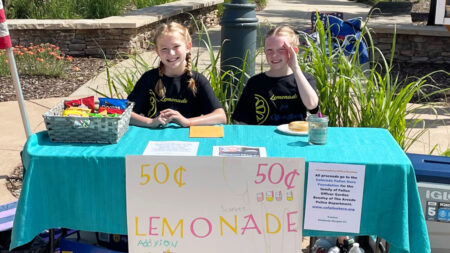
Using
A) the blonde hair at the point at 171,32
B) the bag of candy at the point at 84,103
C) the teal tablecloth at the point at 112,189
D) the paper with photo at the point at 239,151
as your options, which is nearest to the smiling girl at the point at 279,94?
the blonde hair at the point at 171,32

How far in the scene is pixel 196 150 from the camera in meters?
2.96

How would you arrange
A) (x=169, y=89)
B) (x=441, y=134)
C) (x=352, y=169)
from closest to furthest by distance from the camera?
(x=352, y=169) → (x=169, y=89) → (x=441, y=134)

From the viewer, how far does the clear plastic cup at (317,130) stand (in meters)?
3.00

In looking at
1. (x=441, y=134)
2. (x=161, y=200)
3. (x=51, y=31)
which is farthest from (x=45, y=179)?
(x=51, y=31)

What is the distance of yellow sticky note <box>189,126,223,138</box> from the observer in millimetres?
3211

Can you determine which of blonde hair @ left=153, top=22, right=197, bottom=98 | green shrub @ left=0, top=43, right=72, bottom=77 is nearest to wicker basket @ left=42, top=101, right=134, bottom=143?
blonde hair @ left=153, top=22, right=197, bottom=98

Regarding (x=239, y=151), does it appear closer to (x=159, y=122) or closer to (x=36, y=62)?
(x=159, y=122)

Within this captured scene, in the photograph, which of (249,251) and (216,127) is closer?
(249,251)

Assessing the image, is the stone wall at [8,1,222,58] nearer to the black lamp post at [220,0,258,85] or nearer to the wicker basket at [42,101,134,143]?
the black lamp post at [220,0,258,85]

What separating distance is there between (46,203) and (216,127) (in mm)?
1015

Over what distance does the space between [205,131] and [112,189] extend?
64cm

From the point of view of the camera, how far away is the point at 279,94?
3748mm

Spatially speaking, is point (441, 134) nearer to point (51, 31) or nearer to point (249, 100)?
point (249, 100)

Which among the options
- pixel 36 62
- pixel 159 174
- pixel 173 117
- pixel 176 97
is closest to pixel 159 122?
pixel 173 117
